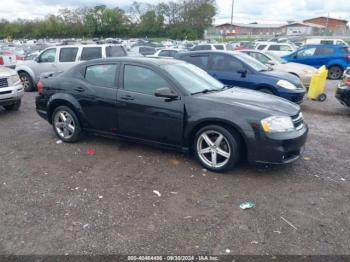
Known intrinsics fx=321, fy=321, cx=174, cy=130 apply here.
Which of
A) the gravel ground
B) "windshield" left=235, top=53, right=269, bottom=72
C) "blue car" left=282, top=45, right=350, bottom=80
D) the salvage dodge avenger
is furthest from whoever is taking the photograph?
"blue car" left=282, top=45, right=350, bottom=80

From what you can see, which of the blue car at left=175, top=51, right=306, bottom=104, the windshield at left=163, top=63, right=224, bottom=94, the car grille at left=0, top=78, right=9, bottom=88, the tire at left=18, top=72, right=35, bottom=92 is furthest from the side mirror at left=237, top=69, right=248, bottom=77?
the tire at left=18, top=72, right=35, bottom=92

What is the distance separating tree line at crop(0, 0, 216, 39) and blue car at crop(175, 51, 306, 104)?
5820 cm

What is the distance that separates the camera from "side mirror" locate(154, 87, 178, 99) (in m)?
4.64

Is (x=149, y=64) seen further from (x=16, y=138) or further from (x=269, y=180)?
(x=16, y=138)

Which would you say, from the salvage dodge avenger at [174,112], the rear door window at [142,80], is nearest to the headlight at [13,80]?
the salvage dodge avenger at [174,112]

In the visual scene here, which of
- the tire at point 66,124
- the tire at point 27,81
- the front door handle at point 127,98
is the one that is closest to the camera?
the front door handle at point 127,98

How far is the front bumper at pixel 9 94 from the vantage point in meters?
7.85

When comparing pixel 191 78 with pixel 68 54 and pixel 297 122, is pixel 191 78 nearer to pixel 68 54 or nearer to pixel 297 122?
pixel 297 122

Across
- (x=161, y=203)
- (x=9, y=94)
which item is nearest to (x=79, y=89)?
(x=161, y=203)

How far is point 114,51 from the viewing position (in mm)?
11367

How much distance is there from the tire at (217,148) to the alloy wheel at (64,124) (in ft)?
8.14

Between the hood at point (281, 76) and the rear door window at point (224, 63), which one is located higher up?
the rear door window at point (224, 63)

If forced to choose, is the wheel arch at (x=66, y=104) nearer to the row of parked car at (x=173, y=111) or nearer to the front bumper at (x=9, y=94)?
the row of parked car at (x=173, y=111)

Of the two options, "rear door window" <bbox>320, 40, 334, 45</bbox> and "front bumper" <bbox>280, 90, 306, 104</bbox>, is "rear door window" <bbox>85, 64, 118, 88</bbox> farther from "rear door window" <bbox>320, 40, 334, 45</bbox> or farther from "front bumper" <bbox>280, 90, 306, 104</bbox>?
"rear door window" <bbox>320, 40, 334, 45</bbox>
